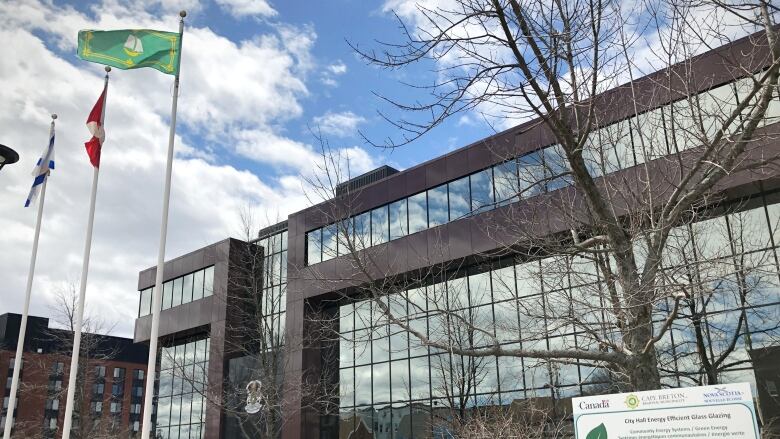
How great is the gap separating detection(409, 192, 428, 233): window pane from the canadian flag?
39.6 ft

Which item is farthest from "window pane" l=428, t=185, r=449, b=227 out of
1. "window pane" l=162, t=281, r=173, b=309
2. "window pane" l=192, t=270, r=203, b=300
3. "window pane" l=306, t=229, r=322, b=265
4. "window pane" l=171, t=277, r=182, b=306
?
"window pane" l=162, t=281, r=173, b=309

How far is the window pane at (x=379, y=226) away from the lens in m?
26.5

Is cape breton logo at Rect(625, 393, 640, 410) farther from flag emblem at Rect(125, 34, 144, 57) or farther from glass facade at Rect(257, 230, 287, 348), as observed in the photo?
glass facade at Rect(257, 230, 287, 348)

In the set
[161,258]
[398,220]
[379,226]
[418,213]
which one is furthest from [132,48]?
[379,226]

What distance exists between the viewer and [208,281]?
115 ft

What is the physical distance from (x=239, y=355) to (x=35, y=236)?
14.9 metres

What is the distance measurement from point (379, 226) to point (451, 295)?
5177 millimetres

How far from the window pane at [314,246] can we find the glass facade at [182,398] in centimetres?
934

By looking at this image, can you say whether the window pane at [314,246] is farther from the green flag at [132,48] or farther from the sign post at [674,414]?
the sign post at [674,414]

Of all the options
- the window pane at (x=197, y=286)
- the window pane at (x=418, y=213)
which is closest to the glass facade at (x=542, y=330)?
the window pane at (x=418, y=213)

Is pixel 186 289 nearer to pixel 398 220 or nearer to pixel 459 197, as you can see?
pixel 398 220

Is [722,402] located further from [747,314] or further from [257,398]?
[257,398]

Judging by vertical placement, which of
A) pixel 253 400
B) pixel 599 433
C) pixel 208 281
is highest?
pixel 208 281

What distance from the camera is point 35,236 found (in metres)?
20.0
